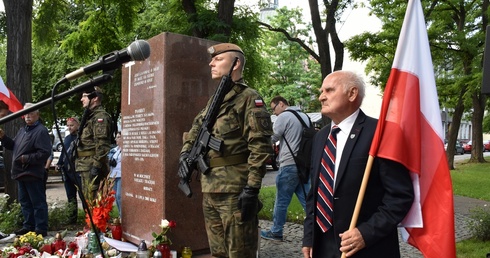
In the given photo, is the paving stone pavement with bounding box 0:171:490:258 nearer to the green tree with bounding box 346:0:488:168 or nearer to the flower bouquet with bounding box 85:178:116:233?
the flower bouquet with bounding box 85:178:116:233

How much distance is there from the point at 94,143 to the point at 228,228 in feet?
13.1

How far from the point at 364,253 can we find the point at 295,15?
3532 cm

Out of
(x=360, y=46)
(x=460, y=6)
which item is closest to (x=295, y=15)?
(x=460, y=6)

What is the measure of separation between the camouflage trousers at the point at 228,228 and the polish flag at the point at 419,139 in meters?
1.60

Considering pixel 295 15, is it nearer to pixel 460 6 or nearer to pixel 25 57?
pixel 460 6

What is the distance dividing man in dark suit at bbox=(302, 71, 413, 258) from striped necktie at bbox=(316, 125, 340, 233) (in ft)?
0.06

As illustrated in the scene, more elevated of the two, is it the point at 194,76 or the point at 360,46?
the point at 360,46

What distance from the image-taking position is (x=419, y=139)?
293 cm

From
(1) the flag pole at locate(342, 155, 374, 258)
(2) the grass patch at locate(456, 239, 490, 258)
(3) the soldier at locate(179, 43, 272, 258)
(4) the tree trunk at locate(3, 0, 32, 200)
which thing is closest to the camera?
(1) the flag pole at locate(342, 155, 374, 258)

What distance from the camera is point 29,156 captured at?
7223 mm

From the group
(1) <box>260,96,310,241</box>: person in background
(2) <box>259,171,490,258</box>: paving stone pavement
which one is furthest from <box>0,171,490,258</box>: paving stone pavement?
(1) <box>260,96,310,241</box>: person in background

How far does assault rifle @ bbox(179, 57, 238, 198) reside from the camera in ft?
14.3

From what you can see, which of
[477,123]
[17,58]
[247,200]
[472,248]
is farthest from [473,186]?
[247,200]

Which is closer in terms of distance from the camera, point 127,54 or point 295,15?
point 127,54
